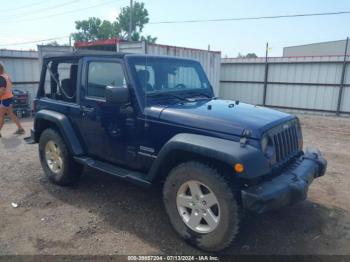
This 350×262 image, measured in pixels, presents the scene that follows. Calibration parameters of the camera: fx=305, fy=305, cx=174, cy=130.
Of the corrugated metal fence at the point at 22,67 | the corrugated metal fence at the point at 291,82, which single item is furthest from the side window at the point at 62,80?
the corrugated metal fence at the point at 291,82

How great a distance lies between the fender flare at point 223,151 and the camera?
2.73 m

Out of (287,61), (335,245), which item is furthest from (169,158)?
(287,61)

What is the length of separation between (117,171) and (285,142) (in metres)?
2.08

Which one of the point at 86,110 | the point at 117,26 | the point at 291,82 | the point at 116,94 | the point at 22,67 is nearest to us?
the point at 116,94

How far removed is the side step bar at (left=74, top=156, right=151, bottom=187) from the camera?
357 cm

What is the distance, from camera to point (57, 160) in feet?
15.8

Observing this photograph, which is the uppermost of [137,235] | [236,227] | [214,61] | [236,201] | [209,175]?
[214,61]

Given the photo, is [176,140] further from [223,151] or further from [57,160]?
[57,160]

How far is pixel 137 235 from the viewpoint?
11.5 ft

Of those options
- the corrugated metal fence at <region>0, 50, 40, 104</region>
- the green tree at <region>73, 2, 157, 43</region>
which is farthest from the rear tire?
the green tree at <region>73, 2, 157, 43</region>

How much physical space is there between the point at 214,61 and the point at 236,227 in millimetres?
11360

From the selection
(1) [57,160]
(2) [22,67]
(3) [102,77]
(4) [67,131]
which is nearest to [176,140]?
(3) [102,77]

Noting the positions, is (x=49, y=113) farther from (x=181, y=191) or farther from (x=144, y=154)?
(x=181, y=191)

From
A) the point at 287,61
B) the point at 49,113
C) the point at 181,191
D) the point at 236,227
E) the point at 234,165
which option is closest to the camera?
the point at 234,165
